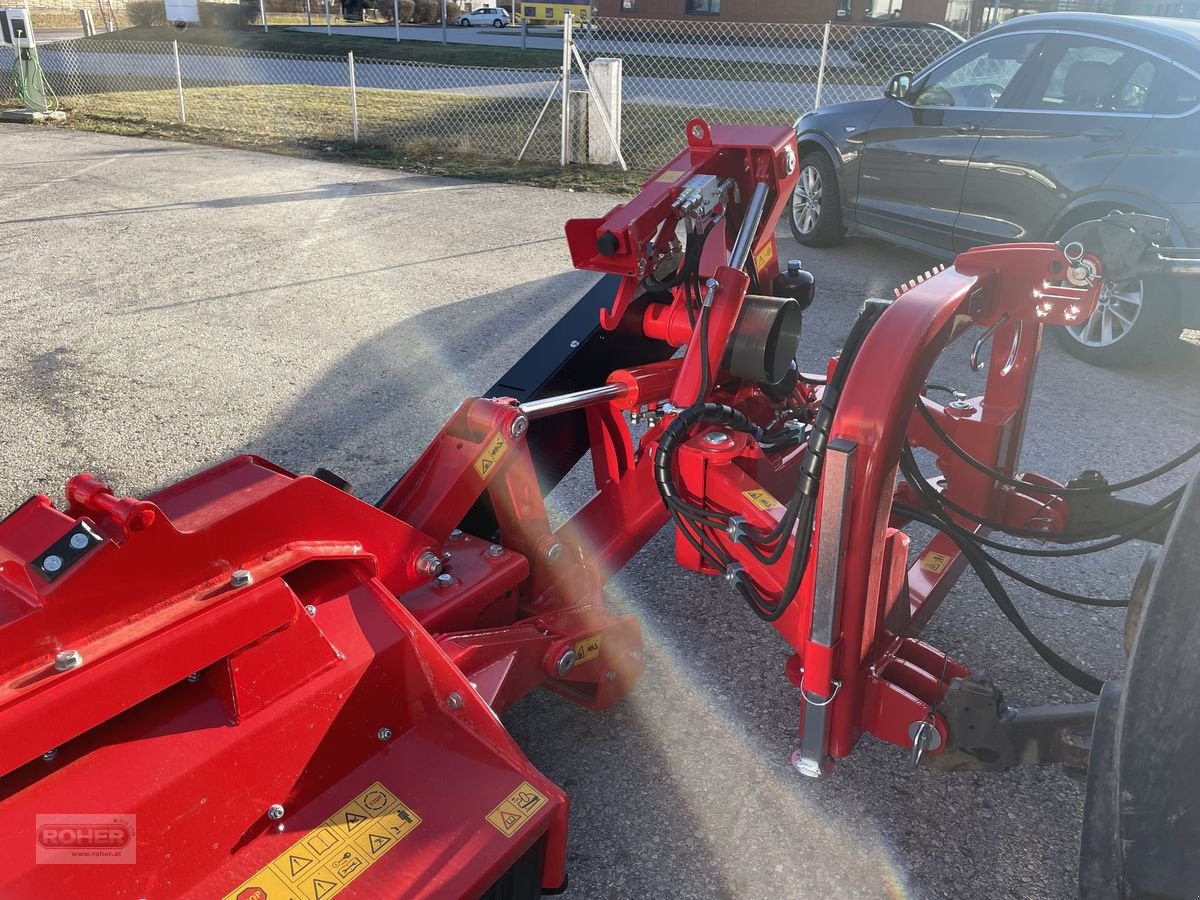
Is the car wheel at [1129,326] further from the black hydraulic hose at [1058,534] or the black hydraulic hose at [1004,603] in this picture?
the black hydraulic hose at [1004,603]

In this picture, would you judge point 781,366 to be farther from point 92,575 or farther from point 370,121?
point 370,121

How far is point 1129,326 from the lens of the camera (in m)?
5.59

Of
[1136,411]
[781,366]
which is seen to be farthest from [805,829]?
[1136,411]

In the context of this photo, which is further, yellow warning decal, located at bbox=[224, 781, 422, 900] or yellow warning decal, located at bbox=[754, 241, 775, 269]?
yellow warning decal, located at bbox=[754, 241, 775, 269]

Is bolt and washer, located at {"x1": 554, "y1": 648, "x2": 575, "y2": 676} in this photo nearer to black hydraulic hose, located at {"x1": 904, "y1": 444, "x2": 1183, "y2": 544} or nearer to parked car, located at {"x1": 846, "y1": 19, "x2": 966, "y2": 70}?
black hydraulic hose, located at {"x1": 904, "y1": 444, "x2": 1183, "y2": 544}

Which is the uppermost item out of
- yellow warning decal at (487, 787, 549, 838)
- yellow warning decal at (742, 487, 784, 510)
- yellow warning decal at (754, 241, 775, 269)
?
yellow warning decal at (754, 241, 775, 269)

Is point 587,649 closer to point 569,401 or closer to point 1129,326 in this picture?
point 569,401

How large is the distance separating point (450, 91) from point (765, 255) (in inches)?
624

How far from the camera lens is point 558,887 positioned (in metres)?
2.14

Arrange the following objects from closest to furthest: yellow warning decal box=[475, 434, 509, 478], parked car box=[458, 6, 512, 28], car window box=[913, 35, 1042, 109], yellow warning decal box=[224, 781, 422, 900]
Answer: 1. yellow warning decal box=[224, 781, 422, 900]
2. yellow warning decal box=[475, 434, 509, 478]
3. car window box=[913, 35, 1042, 109]
4. parked car box=[458, 6, 512, 28]

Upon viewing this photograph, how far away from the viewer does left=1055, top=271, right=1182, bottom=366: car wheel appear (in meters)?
5.41

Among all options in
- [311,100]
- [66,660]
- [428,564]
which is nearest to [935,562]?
[428,564]

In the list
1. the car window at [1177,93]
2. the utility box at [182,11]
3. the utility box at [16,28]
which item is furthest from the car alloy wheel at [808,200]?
the utility box at [182,11]

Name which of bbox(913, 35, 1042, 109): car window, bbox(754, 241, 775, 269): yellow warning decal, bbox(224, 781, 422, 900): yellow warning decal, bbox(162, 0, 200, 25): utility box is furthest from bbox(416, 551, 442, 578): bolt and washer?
bbox(162, 0, 200, 25): utility box
